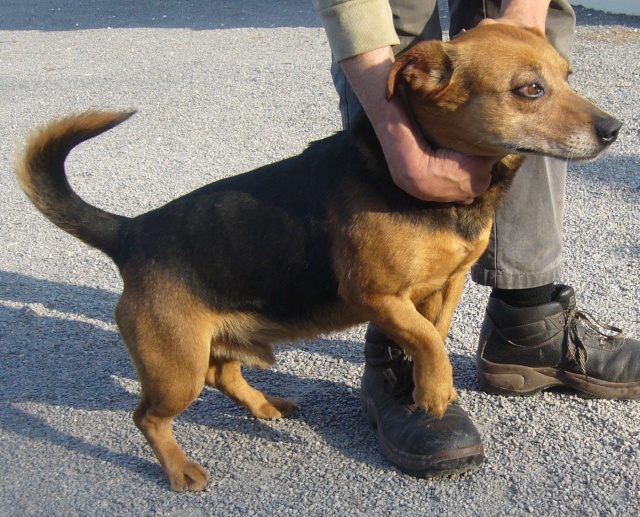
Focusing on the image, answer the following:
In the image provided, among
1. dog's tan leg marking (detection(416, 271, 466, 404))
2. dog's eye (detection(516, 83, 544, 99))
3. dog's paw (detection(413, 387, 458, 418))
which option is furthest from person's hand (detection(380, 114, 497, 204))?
dog's paw (detection(413, 387, 458, 418))

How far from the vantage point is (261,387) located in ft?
10.3

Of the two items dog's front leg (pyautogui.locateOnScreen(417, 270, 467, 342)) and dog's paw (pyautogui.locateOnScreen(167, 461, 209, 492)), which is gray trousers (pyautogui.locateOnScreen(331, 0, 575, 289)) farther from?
dog's paw (pyautogui.locateOnScreen(167, 461, 209, 492))

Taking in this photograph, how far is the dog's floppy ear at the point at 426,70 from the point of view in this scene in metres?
2.19

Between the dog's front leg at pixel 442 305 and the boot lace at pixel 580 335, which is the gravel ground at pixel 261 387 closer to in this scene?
the boot lace at pixel 580 335

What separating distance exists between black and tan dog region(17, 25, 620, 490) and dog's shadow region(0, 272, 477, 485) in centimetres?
27

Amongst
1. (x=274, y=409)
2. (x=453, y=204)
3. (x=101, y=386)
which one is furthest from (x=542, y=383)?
Result: (x=101, y=386)

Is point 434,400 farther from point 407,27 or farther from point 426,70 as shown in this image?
point 407,27

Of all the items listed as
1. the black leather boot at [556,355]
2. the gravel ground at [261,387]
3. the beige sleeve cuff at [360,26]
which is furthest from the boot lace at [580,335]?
the beige sleeve cuff at [360,26]

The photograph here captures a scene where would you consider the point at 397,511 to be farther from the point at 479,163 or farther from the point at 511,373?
the point at 479,163

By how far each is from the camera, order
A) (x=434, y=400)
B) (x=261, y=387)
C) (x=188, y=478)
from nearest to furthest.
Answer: (x=434, y=400)
(x=188, y=478)
(x=261, y=387)

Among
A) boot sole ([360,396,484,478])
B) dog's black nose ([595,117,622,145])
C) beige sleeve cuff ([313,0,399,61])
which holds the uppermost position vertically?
beige sleeve cuff ([313,0,399,61])

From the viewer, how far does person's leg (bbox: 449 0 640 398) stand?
2.75m

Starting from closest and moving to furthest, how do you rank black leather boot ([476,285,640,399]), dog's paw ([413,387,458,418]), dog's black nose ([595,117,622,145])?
dog's black nose ([595,117,622,145])
dog's paw ([413,387,458,418])
black leather boot ([476,285,640,399])

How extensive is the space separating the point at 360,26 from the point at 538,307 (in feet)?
4.03
